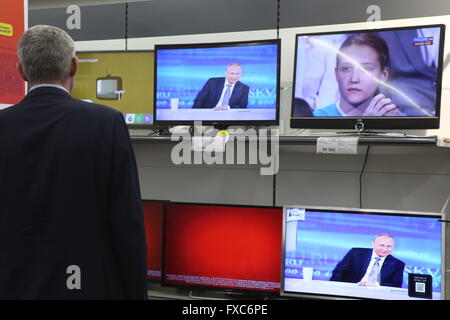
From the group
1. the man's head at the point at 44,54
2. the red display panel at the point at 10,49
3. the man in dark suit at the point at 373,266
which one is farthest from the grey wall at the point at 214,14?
the man's head at the point at 44,54

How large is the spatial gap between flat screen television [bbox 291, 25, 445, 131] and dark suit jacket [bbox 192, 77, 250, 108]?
23cm

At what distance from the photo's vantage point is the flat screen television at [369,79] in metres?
1.78

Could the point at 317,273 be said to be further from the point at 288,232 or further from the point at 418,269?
the point at 418,269

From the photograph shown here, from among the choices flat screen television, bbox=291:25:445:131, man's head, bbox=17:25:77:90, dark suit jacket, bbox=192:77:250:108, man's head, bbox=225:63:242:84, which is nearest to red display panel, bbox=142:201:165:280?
dark suit jacket, bbox=192:77:250:108

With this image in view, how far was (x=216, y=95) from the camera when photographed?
2080 mm

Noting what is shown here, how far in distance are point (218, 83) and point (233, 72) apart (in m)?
0.08

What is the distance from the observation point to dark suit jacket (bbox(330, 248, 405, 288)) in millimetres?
1847

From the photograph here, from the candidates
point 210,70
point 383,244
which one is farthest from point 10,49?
point 383,244

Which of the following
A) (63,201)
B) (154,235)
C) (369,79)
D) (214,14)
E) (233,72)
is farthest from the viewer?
(214,14)

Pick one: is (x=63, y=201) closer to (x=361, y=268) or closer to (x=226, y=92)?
(x=226, y=92)

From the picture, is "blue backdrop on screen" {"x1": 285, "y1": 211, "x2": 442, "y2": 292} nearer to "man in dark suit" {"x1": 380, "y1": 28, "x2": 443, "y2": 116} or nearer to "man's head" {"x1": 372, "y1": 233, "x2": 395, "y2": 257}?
"man's head" {"x1": 372, "y1": 233, "x2": 395, "y2": 257}
